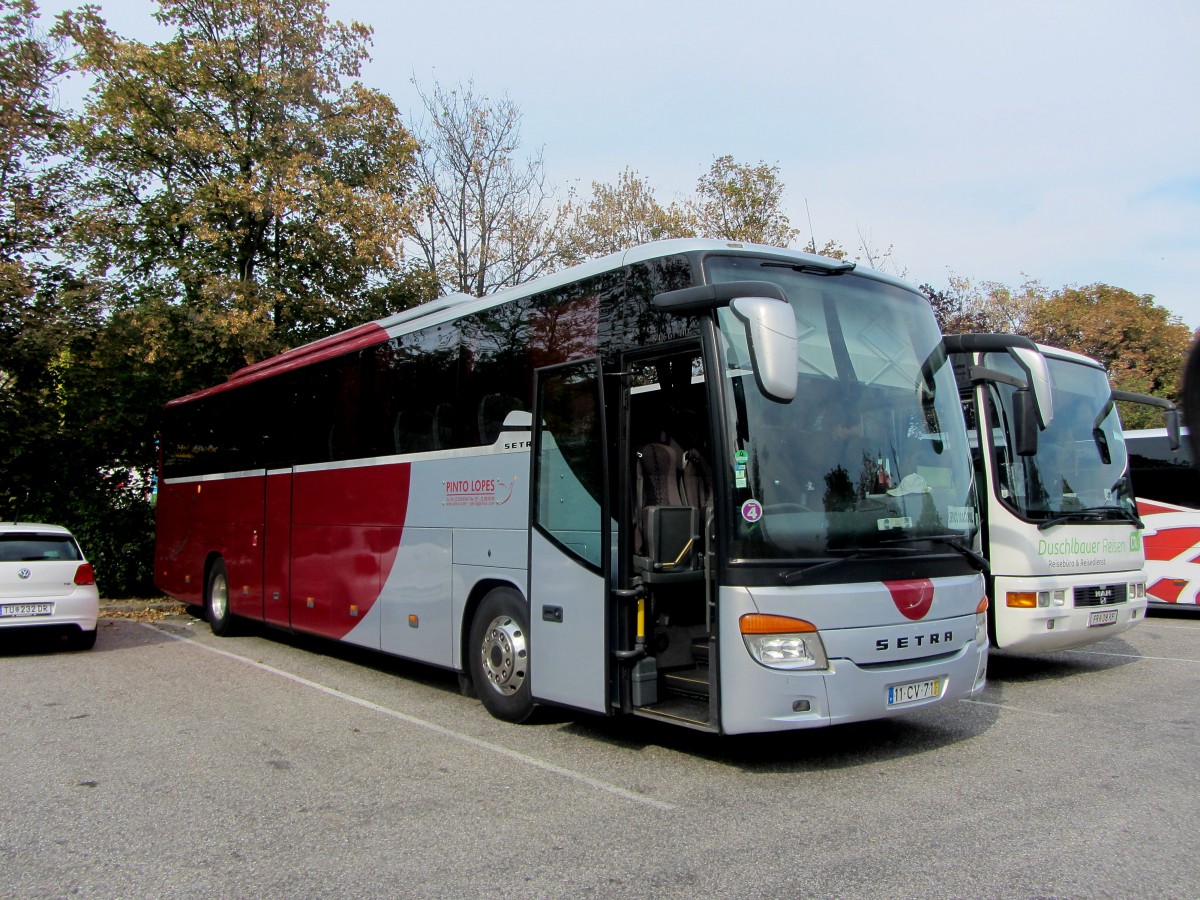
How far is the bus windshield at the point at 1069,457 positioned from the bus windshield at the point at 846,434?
110 inches

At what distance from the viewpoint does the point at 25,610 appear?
1177cm

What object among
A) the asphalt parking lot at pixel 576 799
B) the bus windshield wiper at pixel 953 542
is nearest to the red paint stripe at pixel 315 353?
the asphalt parking lot at pixel 576 799

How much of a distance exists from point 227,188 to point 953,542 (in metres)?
15.5

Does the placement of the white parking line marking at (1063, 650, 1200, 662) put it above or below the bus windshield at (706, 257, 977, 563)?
below

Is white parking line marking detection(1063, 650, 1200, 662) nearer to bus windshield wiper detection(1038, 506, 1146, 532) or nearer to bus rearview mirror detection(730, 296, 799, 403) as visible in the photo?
bus windshield wiper detection(1038, 506, 1146, 532)

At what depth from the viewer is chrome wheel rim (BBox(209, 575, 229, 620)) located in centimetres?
1379

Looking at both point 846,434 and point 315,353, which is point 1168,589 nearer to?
point 846,434

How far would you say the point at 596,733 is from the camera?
25.0 feet

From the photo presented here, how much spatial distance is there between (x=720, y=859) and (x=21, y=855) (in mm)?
3490

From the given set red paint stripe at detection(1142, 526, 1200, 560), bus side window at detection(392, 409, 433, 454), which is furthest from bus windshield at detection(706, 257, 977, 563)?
red paint stripe at detection(1142, 526, 1200, 560)

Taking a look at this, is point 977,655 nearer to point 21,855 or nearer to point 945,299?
point 21,855

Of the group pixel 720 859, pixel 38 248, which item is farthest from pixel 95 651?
pixel 720 859

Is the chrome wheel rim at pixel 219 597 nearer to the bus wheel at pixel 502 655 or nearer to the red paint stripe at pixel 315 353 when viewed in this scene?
the red paint stripe at pixel 315 353

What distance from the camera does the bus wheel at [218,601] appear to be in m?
13.8
